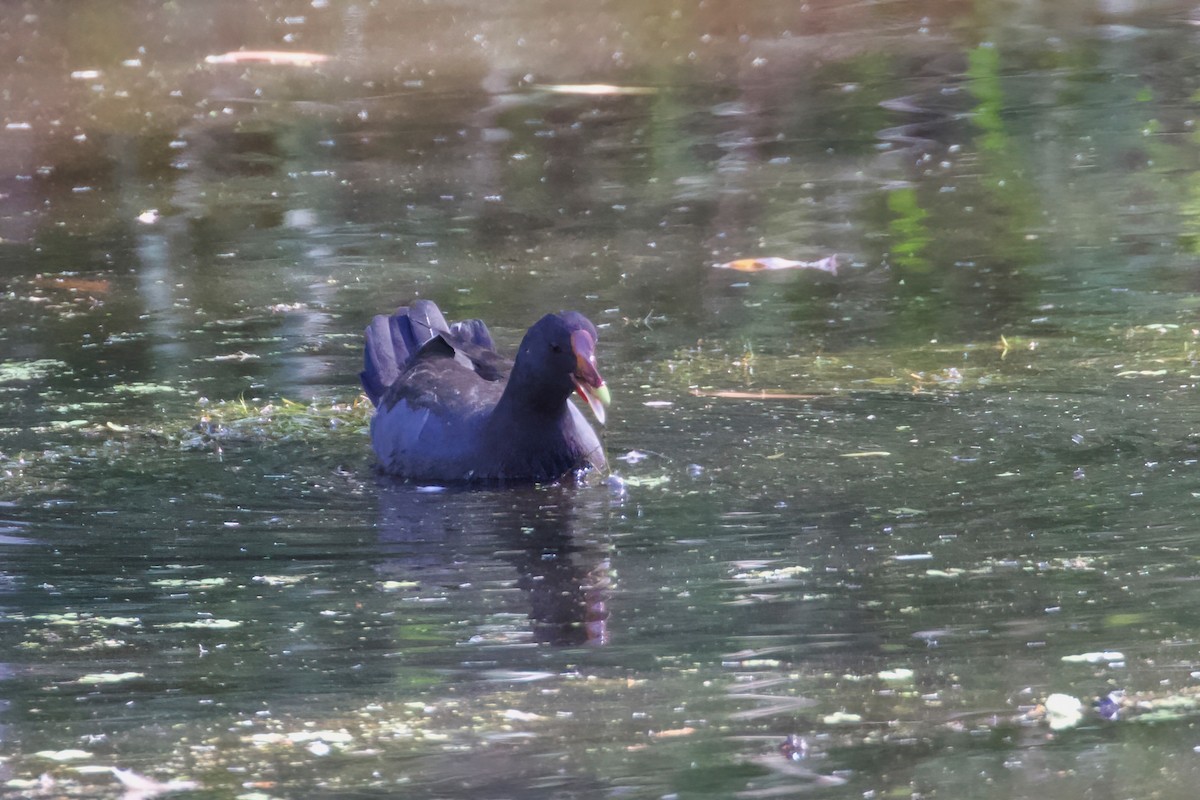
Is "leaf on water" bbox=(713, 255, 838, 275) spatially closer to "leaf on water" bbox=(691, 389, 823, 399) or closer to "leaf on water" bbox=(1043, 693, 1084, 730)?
"leaf on water" bbox=(691, 389, 823, 399)

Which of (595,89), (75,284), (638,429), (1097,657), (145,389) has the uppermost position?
(595,89)

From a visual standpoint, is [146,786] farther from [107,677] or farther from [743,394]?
[743,394]

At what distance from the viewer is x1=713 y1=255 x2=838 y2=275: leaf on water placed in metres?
10.1

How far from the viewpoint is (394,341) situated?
328 inches

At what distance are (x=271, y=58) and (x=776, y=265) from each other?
25.6 feet

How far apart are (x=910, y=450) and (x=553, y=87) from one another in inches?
343

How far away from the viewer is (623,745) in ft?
14.1

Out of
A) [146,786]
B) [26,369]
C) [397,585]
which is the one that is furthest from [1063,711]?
[26,369]

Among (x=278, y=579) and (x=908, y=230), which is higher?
(x=908, y=230)

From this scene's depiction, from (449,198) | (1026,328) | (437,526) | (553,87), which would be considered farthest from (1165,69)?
(437,526)

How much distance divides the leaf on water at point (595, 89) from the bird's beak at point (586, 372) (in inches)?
312

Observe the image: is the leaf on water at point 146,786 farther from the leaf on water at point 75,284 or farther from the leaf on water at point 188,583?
the leaf on water at point 75,284

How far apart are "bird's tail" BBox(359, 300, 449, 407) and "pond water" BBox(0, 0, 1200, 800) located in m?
0.18

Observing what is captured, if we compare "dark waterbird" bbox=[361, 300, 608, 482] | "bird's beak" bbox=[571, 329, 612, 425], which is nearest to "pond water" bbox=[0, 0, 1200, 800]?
"dark waterbird" bbox=[361, 300, 608, 482]
